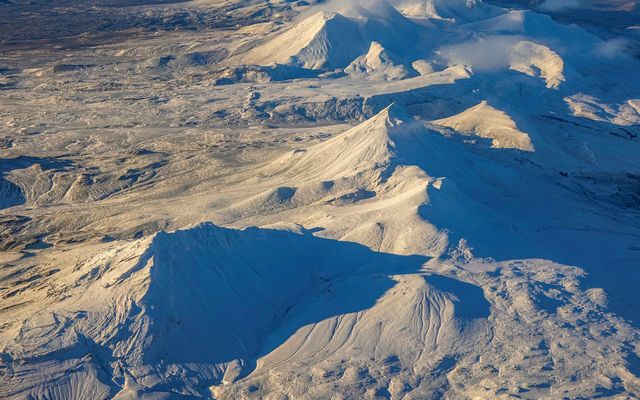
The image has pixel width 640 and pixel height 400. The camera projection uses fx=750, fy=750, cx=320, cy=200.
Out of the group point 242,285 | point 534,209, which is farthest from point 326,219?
point 534,209

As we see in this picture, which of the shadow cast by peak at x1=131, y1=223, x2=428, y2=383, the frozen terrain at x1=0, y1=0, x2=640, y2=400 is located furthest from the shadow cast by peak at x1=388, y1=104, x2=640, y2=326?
the shadow cast by peak at x1=131, y1=223, x2=428, y2=383

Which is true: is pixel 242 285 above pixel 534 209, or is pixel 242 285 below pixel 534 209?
above

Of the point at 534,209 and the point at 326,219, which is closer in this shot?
the point at 326,219

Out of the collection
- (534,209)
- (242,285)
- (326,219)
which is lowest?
(534,209)

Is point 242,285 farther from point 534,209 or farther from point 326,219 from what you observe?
point 534,209

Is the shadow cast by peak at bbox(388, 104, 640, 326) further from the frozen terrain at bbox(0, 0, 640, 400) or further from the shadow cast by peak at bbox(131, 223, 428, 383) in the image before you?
the shadow cast by peak at bbox(131, 223, 428, 383)
